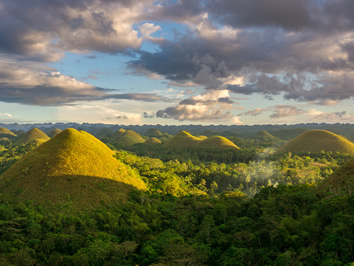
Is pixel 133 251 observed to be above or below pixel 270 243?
below

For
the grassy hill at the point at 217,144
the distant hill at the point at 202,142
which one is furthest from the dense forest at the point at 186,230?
the distant hill at the point at 202,142

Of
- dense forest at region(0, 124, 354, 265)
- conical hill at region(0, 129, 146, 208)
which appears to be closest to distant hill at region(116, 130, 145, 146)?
conical hill at region(0, 129, 146, 208)

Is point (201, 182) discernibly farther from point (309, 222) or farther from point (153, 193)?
point (309, 222)

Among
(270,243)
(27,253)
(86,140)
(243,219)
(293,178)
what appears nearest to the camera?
(27,253)

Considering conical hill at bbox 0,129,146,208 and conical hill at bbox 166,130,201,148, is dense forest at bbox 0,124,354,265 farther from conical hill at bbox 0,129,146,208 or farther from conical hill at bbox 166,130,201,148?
conical hill at bbox 166,130,201,148

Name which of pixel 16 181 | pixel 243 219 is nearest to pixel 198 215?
pixel 243 219

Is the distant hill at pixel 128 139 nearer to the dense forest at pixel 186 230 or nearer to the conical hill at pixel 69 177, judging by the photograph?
the conical hill at pixel 69 177

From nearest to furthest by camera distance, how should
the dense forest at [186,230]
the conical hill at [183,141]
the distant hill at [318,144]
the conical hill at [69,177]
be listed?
the dense forest at [186,230], the conical hill at [69,177], the distant hill at [318,144], the conical hill at [183,141]

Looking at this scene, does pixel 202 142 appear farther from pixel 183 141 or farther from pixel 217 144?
pixel 183 141
